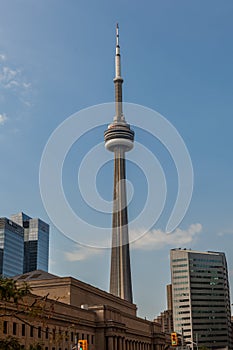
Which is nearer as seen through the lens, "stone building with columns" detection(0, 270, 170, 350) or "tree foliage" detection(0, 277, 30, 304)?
"tree foliage" detection(0, 277, 30, 304)

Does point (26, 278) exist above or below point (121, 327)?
above

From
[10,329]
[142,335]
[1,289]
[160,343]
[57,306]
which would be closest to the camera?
Result: [1,289]

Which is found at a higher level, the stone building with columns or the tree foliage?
the stone building with columns

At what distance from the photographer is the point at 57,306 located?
8675 cm

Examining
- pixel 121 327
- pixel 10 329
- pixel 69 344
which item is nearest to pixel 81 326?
pixel 69 344

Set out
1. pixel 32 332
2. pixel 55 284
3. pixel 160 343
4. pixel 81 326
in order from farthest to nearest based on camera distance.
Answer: pixel 160 343 → pixel 55 284 → pixel 81 326 → pixel 32 332

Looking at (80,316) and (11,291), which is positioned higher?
(80,316)

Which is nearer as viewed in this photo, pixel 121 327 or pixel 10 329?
pixel 10 329

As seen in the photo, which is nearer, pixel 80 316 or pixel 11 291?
pixel 11 291

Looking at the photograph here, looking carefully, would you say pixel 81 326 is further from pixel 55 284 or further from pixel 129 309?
pixel 129 309

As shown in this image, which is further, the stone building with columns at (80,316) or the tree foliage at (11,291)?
the stone building with columns at (80,316)

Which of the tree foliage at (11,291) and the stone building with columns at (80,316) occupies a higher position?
the stone building with columns at (80,316)

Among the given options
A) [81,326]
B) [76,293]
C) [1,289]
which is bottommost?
[1,289]

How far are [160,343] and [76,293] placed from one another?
2149 inches
